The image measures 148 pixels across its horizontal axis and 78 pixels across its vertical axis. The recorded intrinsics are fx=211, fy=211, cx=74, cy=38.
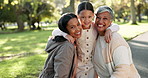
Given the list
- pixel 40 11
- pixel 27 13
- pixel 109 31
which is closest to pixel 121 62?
pixel 109 31

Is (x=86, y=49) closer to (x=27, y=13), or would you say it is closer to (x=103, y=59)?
(x=103, y=59)

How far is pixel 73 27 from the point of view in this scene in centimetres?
271

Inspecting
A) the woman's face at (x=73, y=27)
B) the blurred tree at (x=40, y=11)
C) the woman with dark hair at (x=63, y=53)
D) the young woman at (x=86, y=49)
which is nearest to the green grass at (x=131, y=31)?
the young woman at (x=86, y=49)

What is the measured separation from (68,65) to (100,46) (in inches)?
28.4

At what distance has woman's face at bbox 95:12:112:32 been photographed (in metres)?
2.93

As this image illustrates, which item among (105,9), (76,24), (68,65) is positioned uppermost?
(105,9)

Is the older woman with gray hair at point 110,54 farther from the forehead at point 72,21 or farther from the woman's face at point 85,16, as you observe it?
the forehead at point 72,21

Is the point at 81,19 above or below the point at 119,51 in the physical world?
above

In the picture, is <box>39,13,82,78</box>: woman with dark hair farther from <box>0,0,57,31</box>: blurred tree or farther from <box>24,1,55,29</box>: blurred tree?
<box>24,1,55,29</box>: blurred tree

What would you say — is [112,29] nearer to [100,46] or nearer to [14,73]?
[100,46]

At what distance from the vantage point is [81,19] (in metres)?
3.01

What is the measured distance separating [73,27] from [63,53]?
1.39 feet

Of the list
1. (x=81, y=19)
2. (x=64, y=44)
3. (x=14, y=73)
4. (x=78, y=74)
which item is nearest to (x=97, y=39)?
(x=81, y=19)

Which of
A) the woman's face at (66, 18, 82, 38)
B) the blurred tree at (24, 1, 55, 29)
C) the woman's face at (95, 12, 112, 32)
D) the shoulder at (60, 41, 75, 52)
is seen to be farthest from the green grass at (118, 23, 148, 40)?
the blurred tree at (24, 1, 55, 29)
